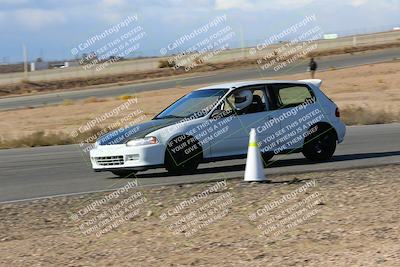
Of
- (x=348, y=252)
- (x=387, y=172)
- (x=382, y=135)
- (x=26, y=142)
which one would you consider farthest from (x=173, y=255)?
(x=26, y=142)

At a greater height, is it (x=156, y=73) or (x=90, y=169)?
(x=90, y=169)

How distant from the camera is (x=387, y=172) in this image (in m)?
13.9

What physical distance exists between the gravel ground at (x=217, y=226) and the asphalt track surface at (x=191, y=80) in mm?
36834

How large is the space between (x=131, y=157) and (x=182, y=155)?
870 mm

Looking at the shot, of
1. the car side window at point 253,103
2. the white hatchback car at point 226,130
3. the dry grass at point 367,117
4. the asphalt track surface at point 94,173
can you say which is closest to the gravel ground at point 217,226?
the asphalt track surface at point 94,173

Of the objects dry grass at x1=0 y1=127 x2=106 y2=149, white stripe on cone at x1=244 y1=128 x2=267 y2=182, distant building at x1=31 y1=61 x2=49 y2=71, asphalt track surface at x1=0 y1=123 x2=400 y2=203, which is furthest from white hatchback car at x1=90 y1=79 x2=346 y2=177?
distant building at x1=31 y1=61 x2=49 y2=71

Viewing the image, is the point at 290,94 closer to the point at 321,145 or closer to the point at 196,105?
the point at 321,145

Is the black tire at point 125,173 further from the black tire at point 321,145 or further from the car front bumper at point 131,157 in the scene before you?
the black tire at point 321,145

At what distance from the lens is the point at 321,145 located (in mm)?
16156

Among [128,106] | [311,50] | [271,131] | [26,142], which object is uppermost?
[271,131]

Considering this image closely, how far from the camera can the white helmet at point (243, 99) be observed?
15180mm

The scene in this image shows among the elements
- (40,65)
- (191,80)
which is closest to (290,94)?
(191,80)

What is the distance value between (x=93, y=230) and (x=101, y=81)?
5875 centimetres

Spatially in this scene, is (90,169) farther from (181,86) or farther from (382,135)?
(181,86)
